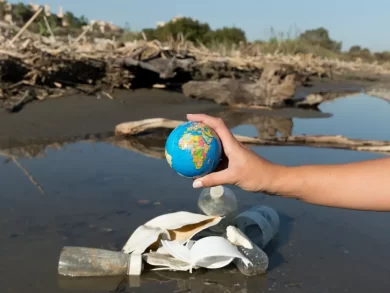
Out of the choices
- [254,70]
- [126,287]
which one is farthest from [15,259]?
[254,70]

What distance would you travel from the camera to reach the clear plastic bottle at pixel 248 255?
3.44 m

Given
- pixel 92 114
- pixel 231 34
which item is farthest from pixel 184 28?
pixel 92 114

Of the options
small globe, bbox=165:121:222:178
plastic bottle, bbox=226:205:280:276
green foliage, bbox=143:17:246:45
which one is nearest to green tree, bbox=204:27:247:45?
green foliage, bbox=143:17:246:45

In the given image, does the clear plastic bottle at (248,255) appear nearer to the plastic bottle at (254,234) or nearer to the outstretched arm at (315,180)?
the plastic bottle at (254,234)

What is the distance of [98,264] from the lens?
3.39 meters

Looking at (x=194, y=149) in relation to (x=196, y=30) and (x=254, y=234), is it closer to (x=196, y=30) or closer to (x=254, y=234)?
(x=254, y=234)

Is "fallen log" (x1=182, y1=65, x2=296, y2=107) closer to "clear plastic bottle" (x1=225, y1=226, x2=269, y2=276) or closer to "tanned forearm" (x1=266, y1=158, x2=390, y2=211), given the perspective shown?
"clear plastic bottle" (x1=225, y1=226, x2=269, y2=276)

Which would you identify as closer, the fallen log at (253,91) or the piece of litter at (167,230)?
the piece of litter at (167,230)

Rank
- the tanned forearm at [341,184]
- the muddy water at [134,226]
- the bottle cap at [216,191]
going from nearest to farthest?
the tanned forearm at [341,184], the muddy water at [134,226], the bottle cap at [216,191]

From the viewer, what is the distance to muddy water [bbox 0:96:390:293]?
336 centimetres

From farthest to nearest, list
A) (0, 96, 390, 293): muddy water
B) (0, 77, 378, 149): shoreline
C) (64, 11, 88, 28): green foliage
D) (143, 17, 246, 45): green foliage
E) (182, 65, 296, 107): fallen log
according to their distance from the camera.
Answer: (64, 11, 88, 28): green foliage → (143, 17, 246, 45): green foliage → (182, 65, 296, 107): fallen log → (0, 77, 378, 149): shoreline → (0, 96, 390, 293): muddy water

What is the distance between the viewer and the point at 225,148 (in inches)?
94.0

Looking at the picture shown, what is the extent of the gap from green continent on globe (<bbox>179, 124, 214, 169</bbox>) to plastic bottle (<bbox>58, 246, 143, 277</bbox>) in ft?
3.81

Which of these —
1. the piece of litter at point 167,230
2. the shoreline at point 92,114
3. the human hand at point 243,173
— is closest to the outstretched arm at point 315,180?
the human hand at point 243,173
